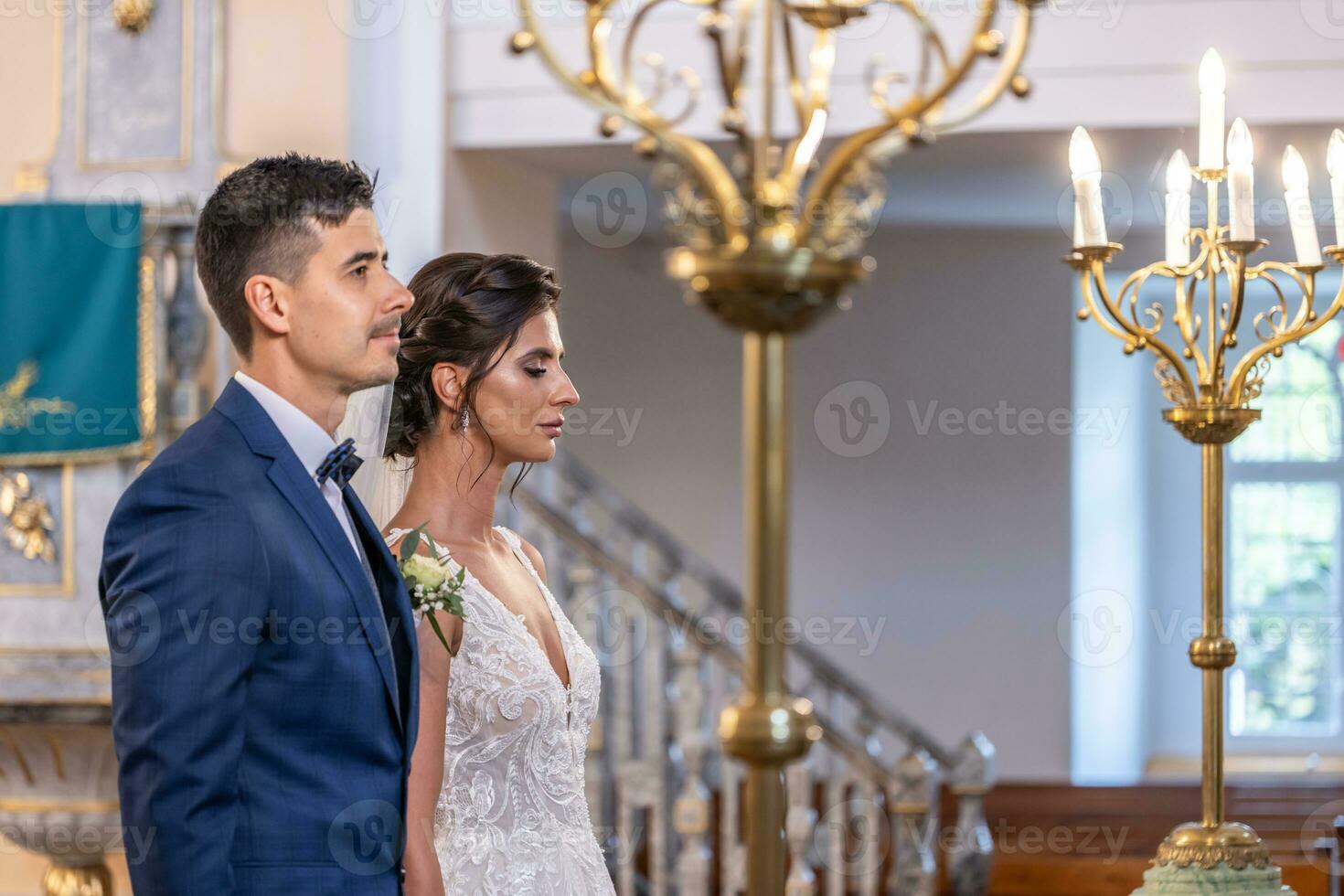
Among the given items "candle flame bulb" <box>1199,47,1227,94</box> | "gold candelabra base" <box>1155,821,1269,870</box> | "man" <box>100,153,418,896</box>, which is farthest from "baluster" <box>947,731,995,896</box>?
"man" <box>100,153,418,896</box>

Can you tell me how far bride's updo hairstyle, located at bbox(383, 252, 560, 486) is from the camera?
2689mm

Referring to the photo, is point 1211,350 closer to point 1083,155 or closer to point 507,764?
point 1083,155

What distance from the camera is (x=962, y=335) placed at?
10.0 metres

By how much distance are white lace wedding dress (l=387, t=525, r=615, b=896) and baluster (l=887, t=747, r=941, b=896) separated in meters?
3.27

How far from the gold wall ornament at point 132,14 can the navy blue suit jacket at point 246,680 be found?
13.3 feet

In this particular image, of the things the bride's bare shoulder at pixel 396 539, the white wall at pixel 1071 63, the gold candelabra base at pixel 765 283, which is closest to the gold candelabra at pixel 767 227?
the gold candelabra base at pixel 765 283

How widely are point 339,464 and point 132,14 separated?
13.5 feet

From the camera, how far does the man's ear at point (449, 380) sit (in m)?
2.69

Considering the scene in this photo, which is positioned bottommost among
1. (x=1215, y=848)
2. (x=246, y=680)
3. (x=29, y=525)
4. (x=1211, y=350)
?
(x=1215, y=848)

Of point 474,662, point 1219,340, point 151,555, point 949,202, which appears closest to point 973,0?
point 949,202

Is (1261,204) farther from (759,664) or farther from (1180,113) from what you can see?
(759,664)

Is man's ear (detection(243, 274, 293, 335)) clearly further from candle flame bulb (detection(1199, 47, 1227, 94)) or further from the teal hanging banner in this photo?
the teal hanging banner

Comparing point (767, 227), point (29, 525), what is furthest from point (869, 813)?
point (767, 227)

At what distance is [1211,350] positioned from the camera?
2.85 metres
